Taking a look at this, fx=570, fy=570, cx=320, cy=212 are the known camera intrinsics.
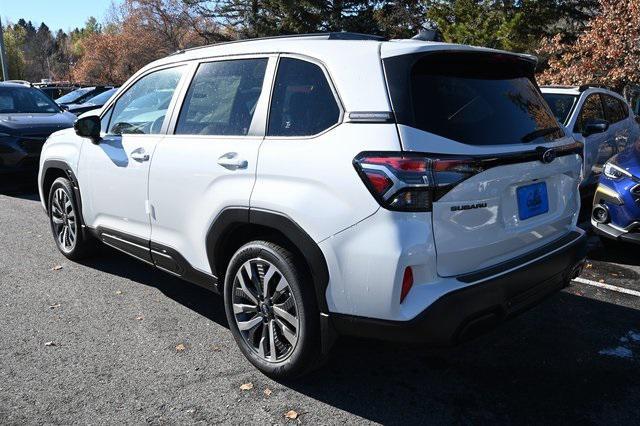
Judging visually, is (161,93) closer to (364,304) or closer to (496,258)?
(364,304)

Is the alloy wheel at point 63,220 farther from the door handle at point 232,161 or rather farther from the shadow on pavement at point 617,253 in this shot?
the shadow on pavement at point 617,253

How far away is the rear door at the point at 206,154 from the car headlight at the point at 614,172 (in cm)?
381

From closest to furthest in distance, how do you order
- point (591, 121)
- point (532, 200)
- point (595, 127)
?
1. point (532, 200)
2. point (595, 127)
3. point (591, 121)

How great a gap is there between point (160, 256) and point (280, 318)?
122cm

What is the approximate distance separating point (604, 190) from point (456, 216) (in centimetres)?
353

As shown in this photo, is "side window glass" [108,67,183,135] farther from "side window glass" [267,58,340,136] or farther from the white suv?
"side window glass" [267,58,340,136]

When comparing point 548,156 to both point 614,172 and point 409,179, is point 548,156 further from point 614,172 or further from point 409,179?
point 614,172

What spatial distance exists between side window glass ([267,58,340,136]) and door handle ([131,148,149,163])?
3.91 ft

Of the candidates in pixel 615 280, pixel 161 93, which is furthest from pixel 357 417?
pixel 615 280

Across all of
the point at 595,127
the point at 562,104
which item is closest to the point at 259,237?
the point at 595,127

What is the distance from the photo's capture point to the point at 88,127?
14.7 feet

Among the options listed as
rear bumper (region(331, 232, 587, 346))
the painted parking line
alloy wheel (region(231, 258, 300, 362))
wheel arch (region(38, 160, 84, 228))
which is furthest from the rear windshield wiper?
wheel arch (region(38, 160, 84, 228))

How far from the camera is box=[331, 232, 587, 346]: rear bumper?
261cm

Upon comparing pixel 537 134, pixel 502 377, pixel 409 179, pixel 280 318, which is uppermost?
pixel 537 134
